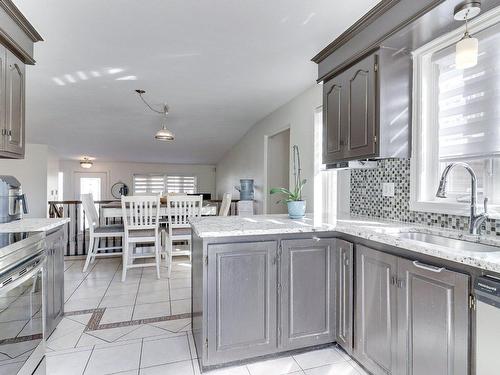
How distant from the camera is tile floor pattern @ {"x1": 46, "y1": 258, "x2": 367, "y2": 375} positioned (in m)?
1.89

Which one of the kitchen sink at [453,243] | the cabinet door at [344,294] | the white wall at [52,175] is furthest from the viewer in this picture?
the white wall at [52,175]

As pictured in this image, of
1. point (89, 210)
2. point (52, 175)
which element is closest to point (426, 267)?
point (89, 210)

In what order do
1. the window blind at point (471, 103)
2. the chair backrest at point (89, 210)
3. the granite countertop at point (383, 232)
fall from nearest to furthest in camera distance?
1. the granite countertop at point (383, 232)
2. the window blind at point (471, 103)
3. the chair backrest at point (89, 210)

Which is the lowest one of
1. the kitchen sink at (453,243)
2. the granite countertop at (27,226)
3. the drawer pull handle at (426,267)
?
the drawer pull handle at (426,267)

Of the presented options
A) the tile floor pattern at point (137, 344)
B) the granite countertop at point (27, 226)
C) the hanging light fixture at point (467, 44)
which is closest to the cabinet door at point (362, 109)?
the hanging light fixture at point (467, 44)

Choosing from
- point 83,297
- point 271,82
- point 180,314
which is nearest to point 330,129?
point 271,82

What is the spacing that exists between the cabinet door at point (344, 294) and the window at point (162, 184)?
27.6 ft

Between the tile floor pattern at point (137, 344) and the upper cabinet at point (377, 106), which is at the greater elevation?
the upper cabinet at point (377, 106)

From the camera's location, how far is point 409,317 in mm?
1476

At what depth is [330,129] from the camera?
2.47 m

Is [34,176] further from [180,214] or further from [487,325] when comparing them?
[487,325]

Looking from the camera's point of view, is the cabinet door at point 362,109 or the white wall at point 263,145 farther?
the white wall at point 263,145

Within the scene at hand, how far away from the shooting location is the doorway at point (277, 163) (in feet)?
17.3

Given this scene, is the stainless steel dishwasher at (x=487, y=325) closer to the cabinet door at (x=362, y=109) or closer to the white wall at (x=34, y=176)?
the cabinet door at (x=362, y=109)
